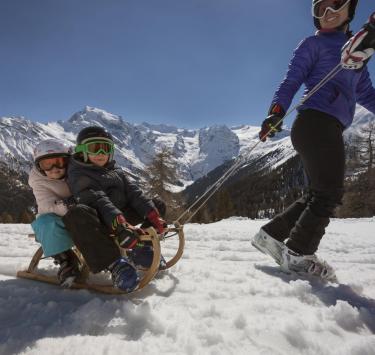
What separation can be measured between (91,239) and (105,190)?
2.40ft

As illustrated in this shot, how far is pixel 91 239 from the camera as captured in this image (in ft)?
8.64

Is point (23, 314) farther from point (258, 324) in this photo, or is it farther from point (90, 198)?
point (258, 324)

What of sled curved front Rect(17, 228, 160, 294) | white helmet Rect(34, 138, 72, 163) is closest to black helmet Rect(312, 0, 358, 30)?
sled curved front Rect(17, 228, 160, 294)

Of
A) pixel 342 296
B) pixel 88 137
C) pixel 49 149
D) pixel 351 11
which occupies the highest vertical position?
pixel 351 11

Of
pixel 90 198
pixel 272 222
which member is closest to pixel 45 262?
pixel 90 198

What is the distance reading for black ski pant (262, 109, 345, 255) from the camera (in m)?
3.04

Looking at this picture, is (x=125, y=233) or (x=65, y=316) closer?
(x=65, y=316)

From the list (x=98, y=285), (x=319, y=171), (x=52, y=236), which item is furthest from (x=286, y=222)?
(x=52, y=236)

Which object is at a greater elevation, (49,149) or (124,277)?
(49,149)

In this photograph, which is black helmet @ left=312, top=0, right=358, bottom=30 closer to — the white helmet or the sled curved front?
the sled curved front

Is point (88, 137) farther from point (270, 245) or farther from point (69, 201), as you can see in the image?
point (270, 245)

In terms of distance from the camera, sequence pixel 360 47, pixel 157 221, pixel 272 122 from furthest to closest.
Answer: pixel 157 221 < pixel 272 122 < pixel 360 47

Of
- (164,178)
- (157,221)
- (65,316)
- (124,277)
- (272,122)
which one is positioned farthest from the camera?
(164,178)

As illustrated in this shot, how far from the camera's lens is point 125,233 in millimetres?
2578
